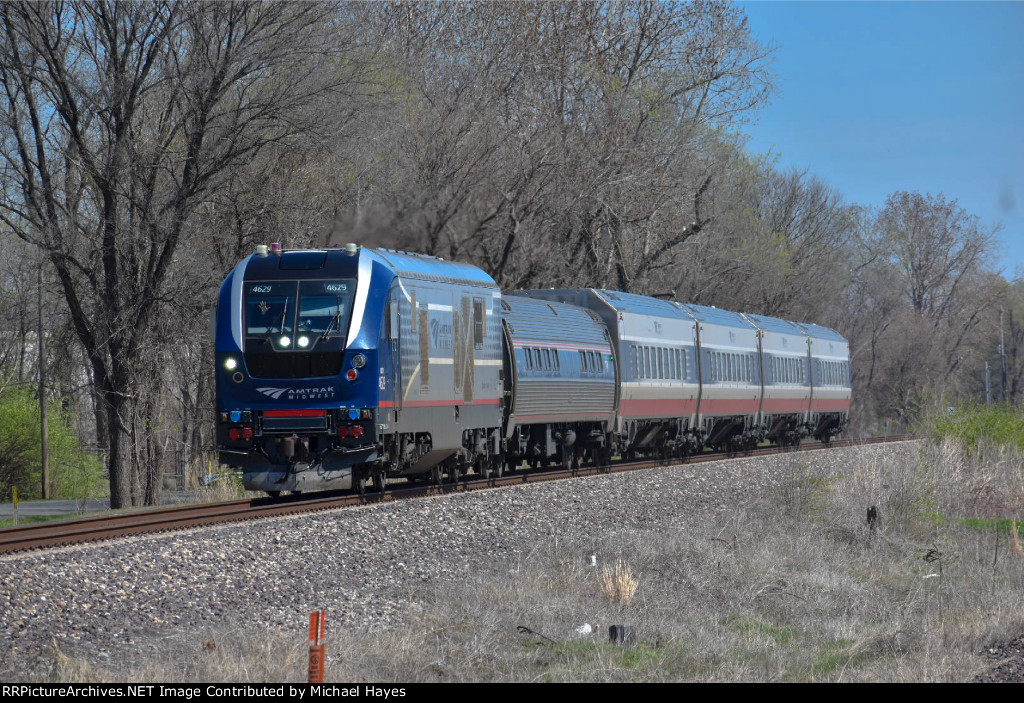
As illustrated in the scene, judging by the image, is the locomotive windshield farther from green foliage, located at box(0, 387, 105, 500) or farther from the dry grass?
green foliage, located at box(0, 387, 105, 500)

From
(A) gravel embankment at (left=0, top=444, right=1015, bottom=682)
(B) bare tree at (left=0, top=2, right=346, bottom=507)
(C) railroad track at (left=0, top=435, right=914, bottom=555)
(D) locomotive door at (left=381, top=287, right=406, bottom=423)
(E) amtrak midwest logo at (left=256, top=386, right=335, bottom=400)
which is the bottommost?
(A) gravel embankment at (left=0, top=444, right=1015, bottom=682)

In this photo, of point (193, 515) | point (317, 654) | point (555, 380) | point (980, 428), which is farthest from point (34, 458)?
point (317, 654)

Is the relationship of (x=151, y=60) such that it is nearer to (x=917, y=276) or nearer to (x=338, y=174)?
(x=338, y=174)

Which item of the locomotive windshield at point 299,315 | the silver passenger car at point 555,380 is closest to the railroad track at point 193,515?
the silver passenger car at point 555,380

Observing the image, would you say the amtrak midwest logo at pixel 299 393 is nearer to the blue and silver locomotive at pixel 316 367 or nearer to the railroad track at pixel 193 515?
the blue and silver locomotive at pixel 316 367

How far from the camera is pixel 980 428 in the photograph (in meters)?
25.6

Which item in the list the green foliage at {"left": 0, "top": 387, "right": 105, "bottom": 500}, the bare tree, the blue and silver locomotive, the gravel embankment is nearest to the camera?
the gravel embankment

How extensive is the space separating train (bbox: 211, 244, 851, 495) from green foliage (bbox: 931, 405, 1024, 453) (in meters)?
6.15

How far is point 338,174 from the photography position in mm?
25422

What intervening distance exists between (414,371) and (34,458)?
20619 millimetres

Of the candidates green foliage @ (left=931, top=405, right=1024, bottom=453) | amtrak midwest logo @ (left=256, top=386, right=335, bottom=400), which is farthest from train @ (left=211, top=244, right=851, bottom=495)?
green foliage @ (left=931, top=405, right=1024, bottom=453)

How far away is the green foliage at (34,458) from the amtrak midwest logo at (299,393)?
1904 centimetres

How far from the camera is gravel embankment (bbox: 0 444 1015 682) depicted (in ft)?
32.4
